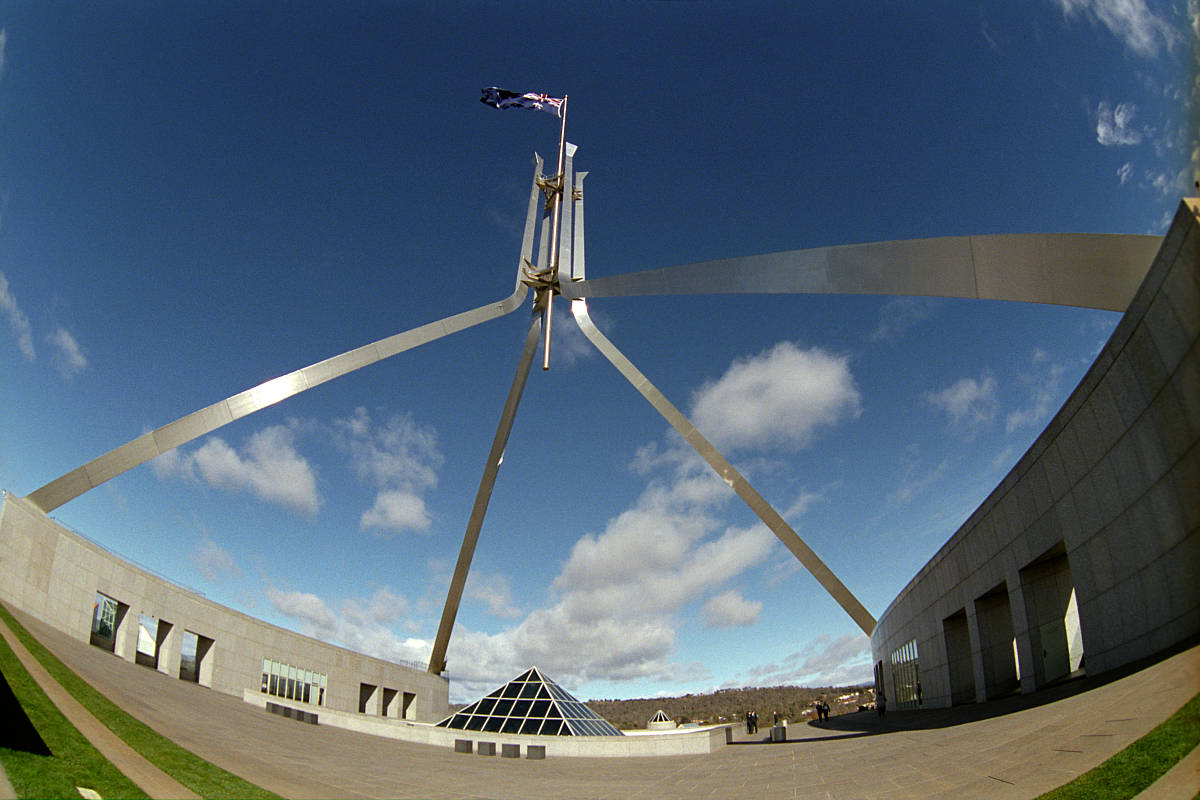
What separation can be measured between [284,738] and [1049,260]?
17898mm

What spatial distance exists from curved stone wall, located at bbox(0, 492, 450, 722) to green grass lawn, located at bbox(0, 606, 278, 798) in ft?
30.7

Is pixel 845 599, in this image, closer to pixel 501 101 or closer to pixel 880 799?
pixel 880 799

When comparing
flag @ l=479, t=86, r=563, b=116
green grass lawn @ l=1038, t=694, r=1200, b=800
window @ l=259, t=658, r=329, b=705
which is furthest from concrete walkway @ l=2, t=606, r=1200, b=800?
flag @ l=479, t=86, r=563, b=116

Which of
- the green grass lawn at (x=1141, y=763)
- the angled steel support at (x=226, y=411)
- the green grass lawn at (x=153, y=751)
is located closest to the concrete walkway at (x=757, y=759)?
the green grass lawn at (x=1141, y=763)

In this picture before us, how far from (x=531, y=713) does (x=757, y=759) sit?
10.3 metres

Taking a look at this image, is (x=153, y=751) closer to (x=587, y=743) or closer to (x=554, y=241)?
(x=587, y=743)

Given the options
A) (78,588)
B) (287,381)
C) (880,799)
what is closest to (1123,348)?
(880,799)

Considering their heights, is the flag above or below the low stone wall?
above

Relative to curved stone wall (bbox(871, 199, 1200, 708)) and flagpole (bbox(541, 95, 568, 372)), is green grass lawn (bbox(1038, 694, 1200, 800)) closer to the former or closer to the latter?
curved stone wall (bbox(871, 199, 1200, 708))

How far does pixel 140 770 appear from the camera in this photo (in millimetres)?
6852

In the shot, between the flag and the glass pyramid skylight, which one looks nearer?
the glass pyramid skylight

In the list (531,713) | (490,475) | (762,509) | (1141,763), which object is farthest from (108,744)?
(490,475)

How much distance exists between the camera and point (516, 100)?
108 feet

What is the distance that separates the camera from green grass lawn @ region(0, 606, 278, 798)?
7055 mm
